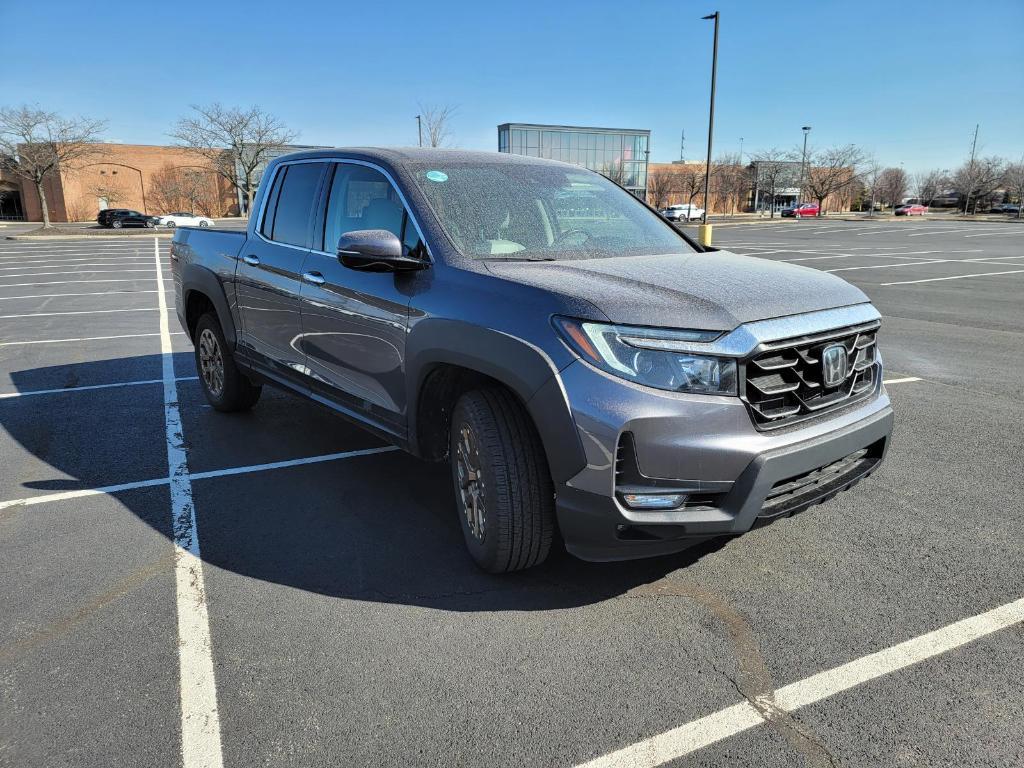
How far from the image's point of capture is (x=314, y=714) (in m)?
2.42

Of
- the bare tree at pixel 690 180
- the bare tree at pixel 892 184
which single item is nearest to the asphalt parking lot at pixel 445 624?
the bare tree at pixel 690 180

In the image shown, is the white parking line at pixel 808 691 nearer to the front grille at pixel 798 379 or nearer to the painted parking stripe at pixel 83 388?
the front grille at pixel 798 379

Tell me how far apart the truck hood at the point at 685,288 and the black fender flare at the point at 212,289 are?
2807mm

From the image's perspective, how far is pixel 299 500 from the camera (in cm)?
420

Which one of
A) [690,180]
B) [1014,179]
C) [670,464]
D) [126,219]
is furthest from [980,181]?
[670,464]

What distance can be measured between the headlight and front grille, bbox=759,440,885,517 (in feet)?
1.52

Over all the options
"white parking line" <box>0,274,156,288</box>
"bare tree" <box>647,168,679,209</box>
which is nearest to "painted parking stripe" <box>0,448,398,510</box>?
"white parking line" <box>0,274,156,288</box>

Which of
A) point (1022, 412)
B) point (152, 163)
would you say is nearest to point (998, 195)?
point (152, 163)

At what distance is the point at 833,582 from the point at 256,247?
389 cm

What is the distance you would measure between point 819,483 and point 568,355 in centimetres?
119

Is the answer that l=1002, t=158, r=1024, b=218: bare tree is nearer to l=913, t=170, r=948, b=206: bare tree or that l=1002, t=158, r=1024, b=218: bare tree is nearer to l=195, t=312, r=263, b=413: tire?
l=913, t=170, r=948, b=206: bare tree

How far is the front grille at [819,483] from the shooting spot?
109 inches

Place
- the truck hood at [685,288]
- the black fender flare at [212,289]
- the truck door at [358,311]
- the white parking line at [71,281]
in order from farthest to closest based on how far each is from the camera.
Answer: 1. the white parking line at [71,281]
2. the black fender flare at [212,289]
3. the truck door at [358,311]
4. the truck hood at [685,288]

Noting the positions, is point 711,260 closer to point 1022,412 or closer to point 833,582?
point 833,582
